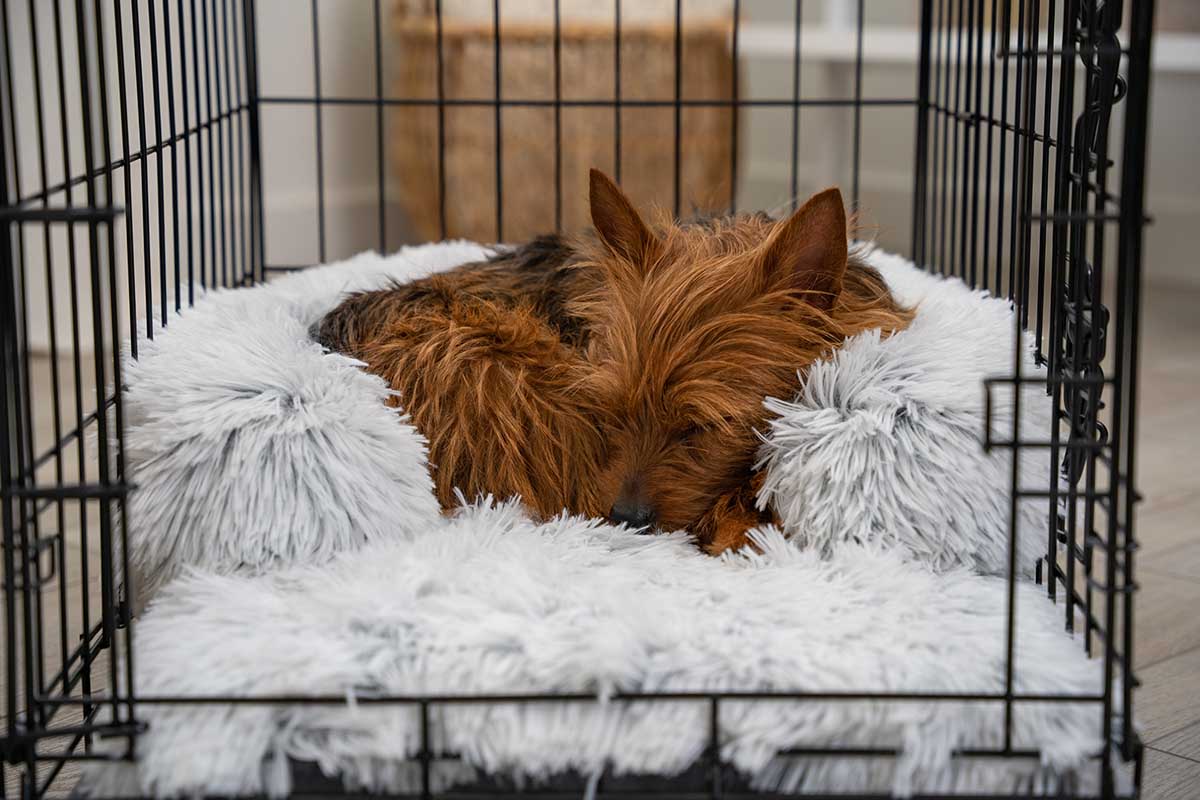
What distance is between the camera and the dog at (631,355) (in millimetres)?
Result: 1997

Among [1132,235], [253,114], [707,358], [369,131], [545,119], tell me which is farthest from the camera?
[369,131]

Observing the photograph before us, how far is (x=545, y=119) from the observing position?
202 inches

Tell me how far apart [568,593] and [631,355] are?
0.44 metres

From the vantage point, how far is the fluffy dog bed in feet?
5.08

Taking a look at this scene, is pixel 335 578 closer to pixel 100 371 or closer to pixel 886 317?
pixel 100 371

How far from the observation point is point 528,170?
5.17 metres

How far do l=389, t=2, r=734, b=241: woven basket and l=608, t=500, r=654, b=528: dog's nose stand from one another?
307 cm

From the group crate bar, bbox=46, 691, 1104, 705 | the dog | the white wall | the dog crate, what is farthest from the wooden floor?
the white wall

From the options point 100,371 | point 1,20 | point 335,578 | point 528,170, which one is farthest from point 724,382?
point 528,170

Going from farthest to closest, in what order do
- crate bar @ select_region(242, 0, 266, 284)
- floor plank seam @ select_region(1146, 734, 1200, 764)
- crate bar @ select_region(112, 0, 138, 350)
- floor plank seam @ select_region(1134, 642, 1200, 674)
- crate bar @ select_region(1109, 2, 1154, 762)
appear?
crate bar @ select_region(242, 0, 266, 284)
floor plank seam @ select_region(1134, 642, 1200, 674)
floor plank seam @ select_region(1146, 734, 1200, 764)
crate bar @ select_region(112, 0, 138, 350)
crate bar @ select_region(1109, 2, 1154, 762)

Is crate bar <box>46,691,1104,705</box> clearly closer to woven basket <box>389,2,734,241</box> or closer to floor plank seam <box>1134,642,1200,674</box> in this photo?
floor plank seam <box>1134,642,1200,674</box>

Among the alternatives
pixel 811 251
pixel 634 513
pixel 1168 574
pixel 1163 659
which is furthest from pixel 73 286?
pixel 1168 574

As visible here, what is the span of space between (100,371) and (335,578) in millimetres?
388

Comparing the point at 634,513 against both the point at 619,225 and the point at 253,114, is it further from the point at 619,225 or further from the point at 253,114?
the point at 253,114
